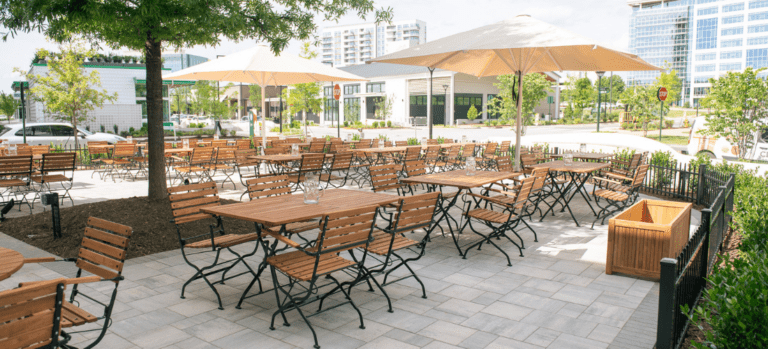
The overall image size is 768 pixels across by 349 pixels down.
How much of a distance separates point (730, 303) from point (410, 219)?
264cm

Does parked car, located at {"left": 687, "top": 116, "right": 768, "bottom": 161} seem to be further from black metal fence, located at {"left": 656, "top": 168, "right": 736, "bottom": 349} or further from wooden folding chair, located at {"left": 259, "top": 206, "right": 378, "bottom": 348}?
wooden folding chair, located at {"left": 259, "top": 206, "right": 378, "bottom": 348}

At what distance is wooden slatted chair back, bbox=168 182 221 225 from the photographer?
4961 mm

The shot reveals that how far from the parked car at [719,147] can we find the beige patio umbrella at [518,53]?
28.1 ft

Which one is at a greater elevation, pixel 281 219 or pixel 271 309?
pixel 281 219

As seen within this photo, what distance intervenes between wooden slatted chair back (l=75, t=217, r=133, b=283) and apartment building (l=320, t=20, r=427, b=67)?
538 feet

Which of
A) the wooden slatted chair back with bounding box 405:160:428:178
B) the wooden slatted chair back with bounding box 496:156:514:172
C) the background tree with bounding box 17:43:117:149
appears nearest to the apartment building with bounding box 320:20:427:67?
the background tree with bounding box 17:43:117:149

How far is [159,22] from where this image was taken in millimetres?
6434

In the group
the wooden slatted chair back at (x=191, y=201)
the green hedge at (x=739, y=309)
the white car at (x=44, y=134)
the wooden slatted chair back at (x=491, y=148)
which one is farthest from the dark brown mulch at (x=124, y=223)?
the white car at (x=44, y=134)

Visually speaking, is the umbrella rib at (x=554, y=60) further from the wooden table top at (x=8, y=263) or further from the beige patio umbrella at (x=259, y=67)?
the wooden table top at (x=8, y=263)

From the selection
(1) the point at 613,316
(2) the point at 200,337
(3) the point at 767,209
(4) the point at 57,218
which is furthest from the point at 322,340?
(4) the point at 57,218

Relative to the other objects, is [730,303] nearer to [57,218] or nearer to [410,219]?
[410,219]

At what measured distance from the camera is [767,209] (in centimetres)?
480

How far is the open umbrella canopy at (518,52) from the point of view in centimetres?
695

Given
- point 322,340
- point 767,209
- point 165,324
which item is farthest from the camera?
point 767,209
